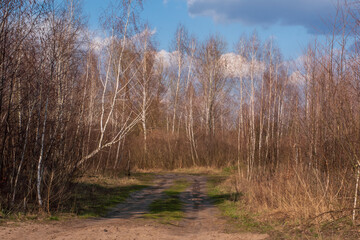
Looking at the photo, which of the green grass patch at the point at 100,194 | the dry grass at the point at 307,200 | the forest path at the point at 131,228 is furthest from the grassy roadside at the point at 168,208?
the dry grass at the point at 307,200

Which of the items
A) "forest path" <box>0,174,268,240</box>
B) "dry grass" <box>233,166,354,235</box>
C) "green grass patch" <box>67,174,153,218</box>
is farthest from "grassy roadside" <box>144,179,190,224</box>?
"dry grass" <box>233,166,354,235</box>

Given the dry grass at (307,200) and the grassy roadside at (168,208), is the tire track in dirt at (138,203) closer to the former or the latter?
the grassy roadside at (168,208)

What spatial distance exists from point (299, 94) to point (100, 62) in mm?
13945

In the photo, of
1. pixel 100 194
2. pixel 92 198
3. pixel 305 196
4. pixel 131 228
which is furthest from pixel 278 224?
pixel 100 194

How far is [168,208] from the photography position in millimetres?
12188

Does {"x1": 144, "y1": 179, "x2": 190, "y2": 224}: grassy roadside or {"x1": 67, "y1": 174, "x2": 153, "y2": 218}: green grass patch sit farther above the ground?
{"x1": 67, "y1": 174, "x2": 153, "y2": 218}: green grass patch

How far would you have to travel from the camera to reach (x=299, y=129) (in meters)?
11.0

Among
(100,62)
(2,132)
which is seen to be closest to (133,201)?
(2,132)

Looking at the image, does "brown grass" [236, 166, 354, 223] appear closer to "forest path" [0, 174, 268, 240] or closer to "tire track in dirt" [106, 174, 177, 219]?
"forest path" [0, 174, 268, 240]

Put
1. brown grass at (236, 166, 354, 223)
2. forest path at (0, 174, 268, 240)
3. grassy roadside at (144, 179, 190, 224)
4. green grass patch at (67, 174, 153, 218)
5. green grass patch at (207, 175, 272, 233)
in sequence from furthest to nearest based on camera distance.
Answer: green grass patch at (67, 174, 153, 218)
grassy roadside at (144, 179, 190, 224)
green grass patch at (207, 175, 272, 233)
brown grass at (236, 166, 354, 223)
forest path at (0, 174, 268, 240)

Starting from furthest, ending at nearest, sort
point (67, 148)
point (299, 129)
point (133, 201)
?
point (133, 201), point (67, 148), point (299, 129)

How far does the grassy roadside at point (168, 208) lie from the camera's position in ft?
34.6

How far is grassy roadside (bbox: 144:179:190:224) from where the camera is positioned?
10.5 m

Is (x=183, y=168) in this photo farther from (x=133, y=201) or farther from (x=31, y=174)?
(x=31, y=174)
